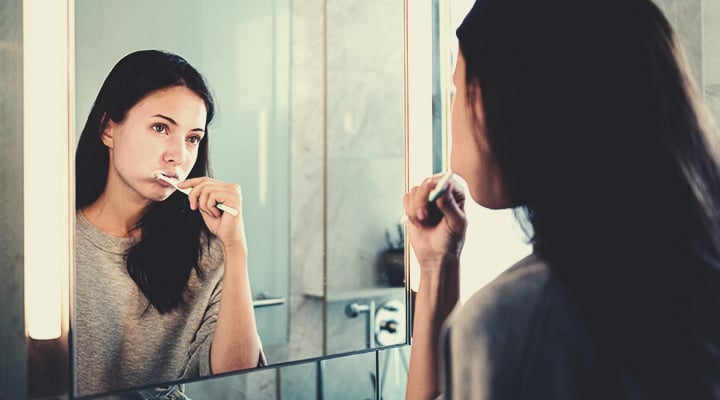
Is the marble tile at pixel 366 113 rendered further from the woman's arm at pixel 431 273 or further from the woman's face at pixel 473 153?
the woman's face at pixel 473 153

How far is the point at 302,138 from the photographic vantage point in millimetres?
891

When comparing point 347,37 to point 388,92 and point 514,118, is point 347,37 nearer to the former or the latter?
point 388,92

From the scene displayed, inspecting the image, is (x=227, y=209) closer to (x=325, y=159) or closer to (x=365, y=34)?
(x=325, y=159)

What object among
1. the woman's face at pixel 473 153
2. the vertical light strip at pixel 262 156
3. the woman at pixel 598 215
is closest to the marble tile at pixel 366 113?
the vertical light strip at pixel 262 156

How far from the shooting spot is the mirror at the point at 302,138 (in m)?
0.78

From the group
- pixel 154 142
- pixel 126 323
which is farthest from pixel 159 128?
pixel 126 323

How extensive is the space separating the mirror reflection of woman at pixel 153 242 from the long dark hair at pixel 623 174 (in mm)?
426

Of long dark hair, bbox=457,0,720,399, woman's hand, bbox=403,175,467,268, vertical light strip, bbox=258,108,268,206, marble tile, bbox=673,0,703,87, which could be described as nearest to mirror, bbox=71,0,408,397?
vertical light strip, bbox=258,108,268,206

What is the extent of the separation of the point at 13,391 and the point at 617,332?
64 cm

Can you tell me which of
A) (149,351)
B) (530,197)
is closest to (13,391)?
(149,351)

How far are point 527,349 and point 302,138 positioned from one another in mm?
518

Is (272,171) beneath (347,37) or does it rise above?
beneath

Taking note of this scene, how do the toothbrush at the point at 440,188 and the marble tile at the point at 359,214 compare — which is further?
the marble tile at the point at 359,214

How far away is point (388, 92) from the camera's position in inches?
38.2
